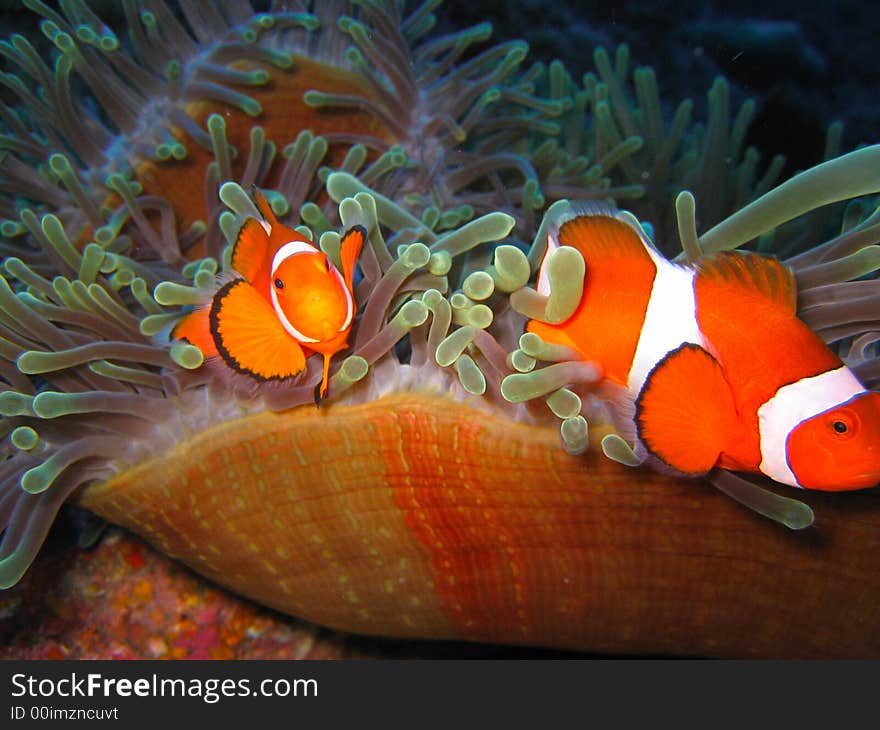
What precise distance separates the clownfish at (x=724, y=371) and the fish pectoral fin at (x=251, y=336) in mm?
425

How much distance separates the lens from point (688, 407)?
0.79 meters

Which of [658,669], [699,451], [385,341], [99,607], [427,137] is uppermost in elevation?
[427,137]

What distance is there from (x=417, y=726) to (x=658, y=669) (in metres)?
0.42

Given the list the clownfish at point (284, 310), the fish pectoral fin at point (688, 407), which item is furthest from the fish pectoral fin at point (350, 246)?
the fish pectoral fin at point (688, 407)

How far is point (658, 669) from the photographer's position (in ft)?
3.90

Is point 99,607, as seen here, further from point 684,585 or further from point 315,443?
point 684,585

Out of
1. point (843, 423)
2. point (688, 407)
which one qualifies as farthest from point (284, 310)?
point (843, 423)

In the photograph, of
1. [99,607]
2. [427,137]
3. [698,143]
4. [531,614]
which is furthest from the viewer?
[698,143]

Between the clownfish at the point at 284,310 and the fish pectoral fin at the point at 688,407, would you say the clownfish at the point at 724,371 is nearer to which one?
the fish pectoral fin at the point at 688,407

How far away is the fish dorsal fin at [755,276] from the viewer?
86 cm

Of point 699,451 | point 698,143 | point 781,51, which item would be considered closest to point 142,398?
point 699,451

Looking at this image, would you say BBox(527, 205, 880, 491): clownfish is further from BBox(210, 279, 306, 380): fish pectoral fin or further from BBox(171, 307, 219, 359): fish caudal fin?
BBox(171, 307, 219, 359): fish caudal fin

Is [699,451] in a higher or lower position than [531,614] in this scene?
higher

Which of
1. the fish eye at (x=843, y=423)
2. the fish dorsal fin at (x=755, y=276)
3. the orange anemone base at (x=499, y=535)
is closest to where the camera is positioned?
the fish eye at (x=843, y=423)
